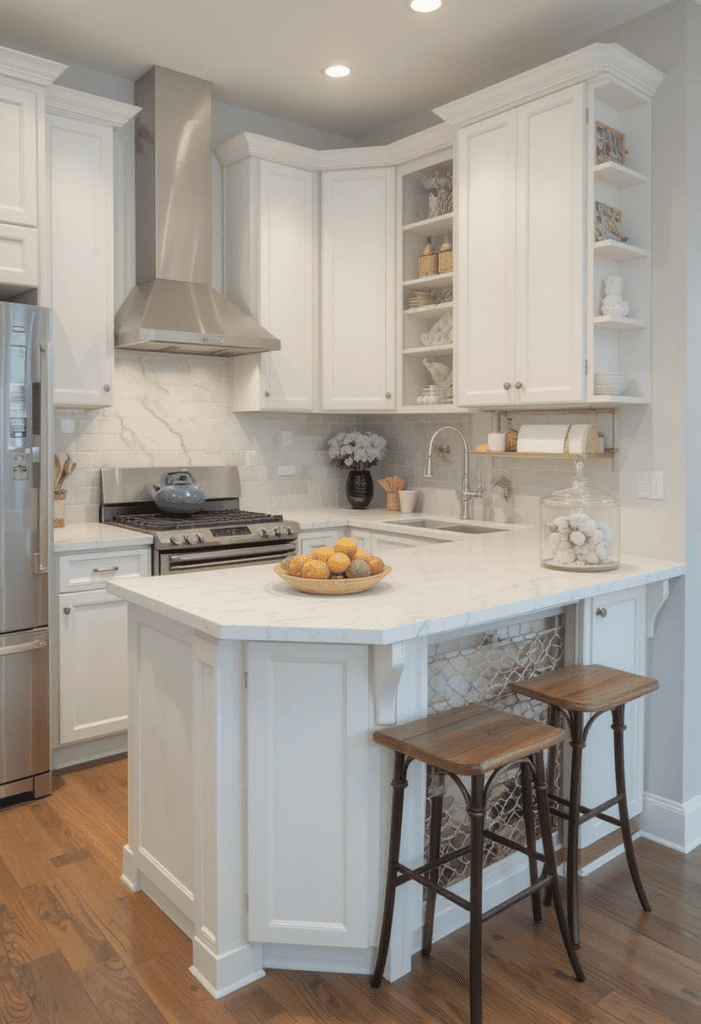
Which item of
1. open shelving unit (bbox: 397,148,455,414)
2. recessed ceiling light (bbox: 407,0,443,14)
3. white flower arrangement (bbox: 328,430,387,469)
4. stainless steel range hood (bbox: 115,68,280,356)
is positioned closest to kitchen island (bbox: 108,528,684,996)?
stainless steel range hood (bbox: 115,68,280,356)

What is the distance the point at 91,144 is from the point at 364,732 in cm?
298

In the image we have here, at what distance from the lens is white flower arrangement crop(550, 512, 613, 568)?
2.72 metres

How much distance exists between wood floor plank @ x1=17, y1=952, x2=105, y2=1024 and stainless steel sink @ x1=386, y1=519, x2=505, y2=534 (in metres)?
2.54

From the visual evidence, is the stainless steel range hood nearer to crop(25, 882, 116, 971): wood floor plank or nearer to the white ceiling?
the white ceiling

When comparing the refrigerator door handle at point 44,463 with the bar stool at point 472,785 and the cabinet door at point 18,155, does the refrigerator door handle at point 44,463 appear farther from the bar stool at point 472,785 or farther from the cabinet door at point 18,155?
the bar stool at point 472,785

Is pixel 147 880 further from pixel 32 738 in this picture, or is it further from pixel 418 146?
pixel 418 146

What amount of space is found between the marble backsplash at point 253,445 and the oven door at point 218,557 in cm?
68

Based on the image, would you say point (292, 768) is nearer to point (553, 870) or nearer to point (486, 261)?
point (553, 870)

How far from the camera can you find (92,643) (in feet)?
11.4

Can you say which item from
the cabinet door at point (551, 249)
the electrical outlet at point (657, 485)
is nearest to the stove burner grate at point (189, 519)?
the cabinet door at point (551, 249)

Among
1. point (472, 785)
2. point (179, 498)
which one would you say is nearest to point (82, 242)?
point (179, 498)

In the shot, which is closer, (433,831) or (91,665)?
(433,831)

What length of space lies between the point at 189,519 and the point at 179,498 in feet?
0.42

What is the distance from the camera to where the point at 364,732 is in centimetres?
205
